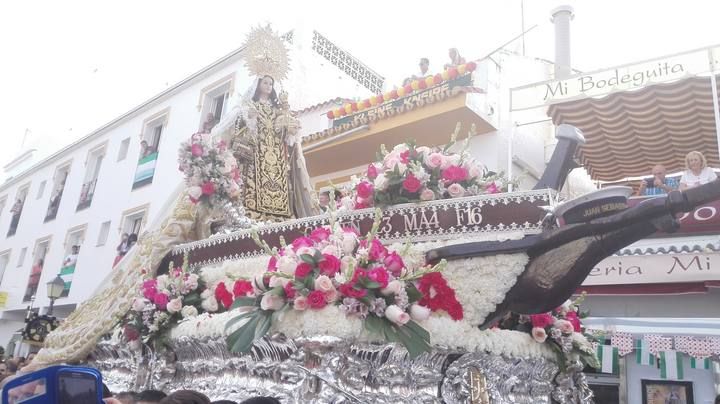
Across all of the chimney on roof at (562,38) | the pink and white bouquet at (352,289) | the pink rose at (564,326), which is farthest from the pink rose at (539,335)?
the chimney on roof at (562,38)

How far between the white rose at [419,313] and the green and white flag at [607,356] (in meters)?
4.95

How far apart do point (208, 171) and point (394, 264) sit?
263 centimetres

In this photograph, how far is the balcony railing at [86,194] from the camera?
17734 mm

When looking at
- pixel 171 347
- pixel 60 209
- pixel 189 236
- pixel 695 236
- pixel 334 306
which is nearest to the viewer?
pixel 334 306

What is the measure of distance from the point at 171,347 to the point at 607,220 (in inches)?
138

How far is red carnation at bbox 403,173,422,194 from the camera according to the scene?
4.06 metres

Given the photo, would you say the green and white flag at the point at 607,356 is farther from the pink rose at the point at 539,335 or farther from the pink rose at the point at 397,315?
the pink rose at the point at 397,315

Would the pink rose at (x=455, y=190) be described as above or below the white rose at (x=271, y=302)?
above

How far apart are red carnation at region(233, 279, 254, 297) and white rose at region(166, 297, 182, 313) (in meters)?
0.74

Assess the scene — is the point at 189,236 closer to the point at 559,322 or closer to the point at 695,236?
the point at 559,322

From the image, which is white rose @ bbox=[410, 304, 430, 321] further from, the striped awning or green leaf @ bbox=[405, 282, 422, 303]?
the striped awning

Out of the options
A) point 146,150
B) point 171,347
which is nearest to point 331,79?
point 146,150

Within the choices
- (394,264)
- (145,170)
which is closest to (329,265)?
(394,264)

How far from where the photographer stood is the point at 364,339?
3.48m
